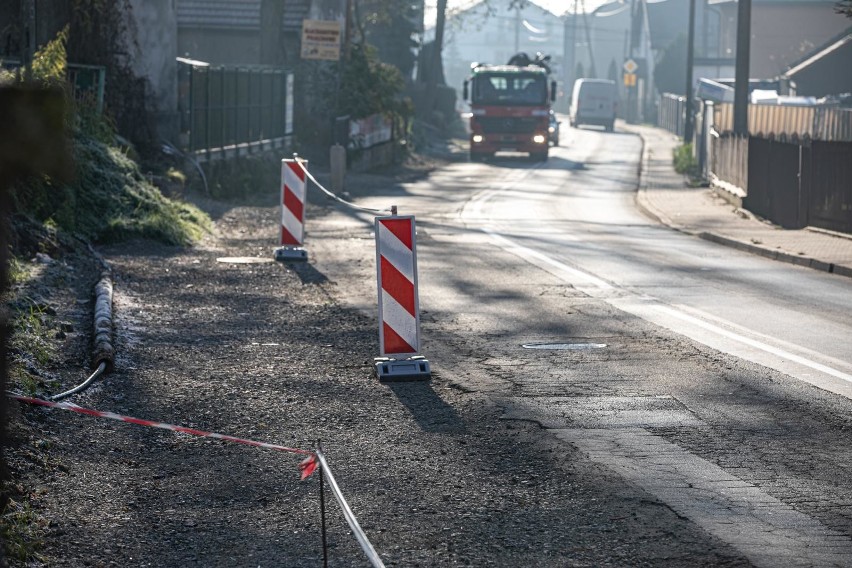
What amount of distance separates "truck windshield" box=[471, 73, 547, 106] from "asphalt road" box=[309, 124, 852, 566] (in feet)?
84.6

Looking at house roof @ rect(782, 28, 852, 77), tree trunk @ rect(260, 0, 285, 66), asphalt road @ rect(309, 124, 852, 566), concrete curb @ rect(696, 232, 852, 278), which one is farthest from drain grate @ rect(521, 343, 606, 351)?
house roof @ rect(782, 28, 852, 77)

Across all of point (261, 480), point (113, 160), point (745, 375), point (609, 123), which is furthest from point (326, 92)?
point (609, 123)

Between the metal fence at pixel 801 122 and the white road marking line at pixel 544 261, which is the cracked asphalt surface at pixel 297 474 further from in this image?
the metal fence at pixel 801 122

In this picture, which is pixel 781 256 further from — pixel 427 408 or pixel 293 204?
pixel 427 408

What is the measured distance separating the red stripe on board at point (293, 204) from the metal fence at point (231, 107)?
1087 cm

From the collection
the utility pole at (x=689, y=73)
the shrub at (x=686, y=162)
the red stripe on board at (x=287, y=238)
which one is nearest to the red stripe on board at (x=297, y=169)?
the red stripe on board at (x=287, y=238)

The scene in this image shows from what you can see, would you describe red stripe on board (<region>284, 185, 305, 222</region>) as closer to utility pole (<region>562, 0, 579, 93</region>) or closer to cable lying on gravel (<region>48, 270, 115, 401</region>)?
cable lying on gravel (<region>48, 270, 115, 401</region>)

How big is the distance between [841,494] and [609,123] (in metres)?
78.8

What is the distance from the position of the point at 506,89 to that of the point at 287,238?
32.2 metres

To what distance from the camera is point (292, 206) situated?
15961 millimetres

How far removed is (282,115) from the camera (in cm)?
3506

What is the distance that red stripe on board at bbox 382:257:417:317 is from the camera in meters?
9.07

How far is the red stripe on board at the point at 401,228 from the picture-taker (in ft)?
29.6

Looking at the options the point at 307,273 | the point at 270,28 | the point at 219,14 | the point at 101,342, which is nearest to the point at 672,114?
the point at 219,14
